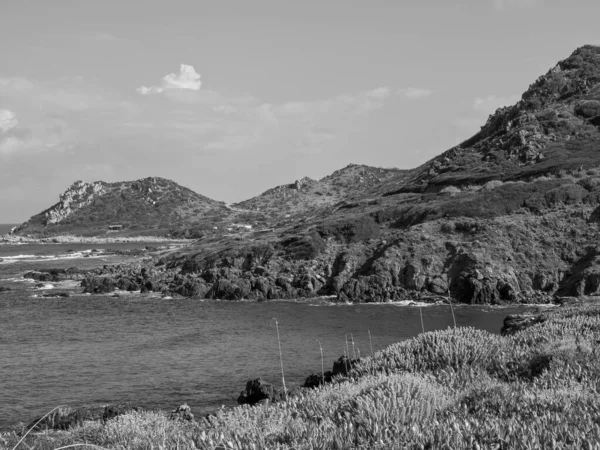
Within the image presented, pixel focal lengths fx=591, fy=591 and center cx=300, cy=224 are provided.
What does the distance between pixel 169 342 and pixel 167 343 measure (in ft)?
1.25

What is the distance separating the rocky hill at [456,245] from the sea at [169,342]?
5067 mm

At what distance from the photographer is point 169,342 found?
151 feet

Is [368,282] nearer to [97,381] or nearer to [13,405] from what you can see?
[97,381]

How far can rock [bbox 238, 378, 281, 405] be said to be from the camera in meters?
28.2

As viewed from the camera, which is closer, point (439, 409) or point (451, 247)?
point (439, 409)

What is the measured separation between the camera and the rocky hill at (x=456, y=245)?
62969 millimetres

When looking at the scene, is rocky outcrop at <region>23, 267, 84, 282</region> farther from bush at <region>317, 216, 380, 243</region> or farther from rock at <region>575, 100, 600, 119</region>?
rock at <region>575, 100, 600, 119</region>

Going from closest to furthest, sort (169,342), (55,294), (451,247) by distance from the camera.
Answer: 1. (169,342)
2. (451,247)
3. (55,294)

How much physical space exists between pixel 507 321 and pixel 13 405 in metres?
27.5

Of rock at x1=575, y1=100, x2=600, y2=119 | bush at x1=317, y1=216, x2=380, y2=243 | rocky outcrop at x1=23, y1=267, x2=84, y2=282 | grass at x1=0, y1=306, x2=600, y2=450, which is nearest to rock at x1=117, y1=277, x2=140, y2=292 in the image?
rocky outcrop at x1=23, y1=267, x2=84, y2=282

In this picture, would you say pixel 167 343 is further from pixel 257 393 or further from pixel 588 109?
pixel 588 109

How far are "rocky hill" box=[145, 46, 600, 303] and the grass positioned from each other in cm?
4320

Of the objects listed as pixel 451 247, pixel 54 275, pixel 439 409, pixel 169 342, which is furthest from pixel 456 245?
pixel 439 409

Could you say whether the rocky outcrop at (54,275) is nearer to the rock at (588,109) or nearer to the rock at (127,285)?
the rock at (127,285)
